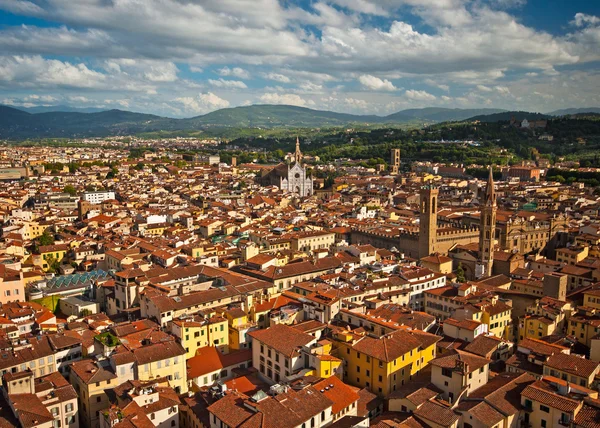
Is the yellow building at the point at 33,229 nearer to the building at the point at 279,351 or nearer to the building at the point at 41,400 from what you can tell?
the building at the point at 41,400

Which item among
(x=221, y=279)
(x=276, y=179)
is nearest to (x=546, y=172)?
(x=276, y=179)

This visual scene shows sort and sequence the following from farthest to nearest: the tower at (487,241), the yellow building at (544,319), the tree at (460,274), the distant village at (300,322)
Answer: the tower at (487,241), the tree at (460,274), the yellow building at (544,319), the distant village at (300,322)

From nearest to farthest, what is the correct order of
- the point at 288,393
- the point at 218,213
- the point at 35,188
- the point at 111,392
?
the point at 288,393 → the point at 111,392 → the point at 218,213 → the point at 35,188

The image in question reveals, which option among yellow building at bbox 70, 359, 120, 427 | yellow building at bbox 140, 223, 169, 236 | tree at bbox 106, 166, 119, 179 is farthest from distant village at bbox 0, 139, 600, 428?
tree at bbox 106, 166, 119, 179

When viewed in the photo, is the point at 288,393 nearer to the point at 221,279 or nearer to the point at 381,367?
the point at 381,367

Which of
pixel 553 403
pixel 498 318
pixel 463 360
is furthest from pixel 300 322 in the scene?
pixel 553 403

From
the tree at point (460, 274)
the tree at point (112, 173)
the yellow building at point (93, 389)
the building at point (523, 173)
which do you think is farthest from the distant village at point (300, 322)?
the tree at point (112, 173)

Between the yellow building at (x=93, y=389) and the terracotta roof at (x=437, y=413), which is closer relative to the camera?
the terracotta roof at (x=437, y=413)
